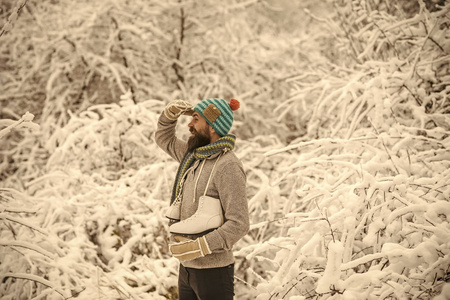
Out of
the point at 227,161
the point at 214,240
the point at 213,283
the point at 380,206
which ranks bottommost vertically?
the point at 213,283

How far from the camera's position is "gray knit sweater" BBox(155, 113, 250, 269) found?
1727 mm

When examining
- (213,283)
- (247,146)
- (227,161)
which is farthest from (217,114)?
(247,146)

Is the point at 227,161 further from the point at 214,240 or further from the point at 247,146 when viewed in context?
the point at 247,146

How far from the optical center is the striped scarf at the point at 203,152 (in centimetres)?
190

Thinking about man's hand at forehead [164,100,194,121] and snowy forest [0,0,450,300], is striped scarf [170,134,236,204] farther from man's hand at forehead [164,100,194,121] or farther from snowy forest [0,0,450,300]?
snowy forest [0,0,450,300]

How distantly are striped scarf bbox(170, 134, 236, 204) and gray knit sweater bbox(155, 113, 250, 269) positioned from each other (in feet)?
0.12

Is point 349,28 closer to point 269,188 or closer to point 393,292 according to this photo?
point 269,188

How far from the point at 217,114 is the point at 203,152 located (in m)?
0.22

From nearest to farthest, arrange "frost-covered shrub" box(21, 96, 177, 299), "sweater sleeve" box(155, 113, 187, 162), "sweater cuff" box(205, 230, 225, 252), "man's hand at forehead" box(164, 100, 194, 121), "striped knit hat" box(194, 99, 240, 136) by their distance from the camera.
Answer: "sweater cuff" box(205, 230, 225, 252) → "striped knit hat" box(194, 99, 240, 136) → "man's hand at forehead" box(164, 100, 194, 121) → "sweater sleeve" box(155, 113, 187, 162) → "frost-covered shrub" box(21, 96, 177, 299)

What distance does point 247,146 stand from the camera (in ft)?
16.5

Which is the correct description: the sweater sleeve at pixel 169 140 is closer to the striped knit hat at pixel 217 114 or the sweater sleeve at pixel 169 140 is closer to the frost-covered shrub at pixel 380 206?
the striped knit hat at pixel 217 114

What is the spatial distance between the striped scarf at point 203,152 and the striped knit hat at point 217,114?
0.19 feet

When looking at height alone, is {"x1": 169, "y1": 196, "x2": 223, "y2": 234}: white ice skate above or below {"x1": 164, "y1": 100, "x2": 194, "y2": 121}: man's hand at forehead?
below

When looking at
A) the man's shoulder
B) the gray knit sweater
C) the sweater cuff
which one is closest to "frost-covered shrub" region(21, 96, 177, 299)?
the gray knit sweater
